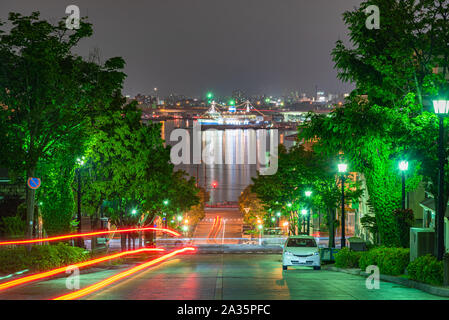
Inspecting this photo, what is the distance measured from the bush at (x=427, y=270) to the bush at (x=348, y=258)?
326 inches

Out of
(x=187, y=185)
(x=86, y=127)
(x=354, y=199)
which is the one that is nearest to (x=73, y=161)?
(x=86, y=127)

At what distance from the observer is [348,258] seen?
2886cm

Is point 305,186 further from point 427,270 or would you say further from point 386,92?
point 427,270

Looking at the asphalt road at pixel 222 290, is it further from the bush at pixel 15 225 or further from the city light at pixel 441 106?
the bush at pixel 15 225

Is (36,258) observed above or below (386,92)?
below

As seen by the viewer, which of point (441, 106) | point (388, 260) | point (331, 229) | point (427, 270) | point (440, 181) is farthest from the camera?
point (331, 229)

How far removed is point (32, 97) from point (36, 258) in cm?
690

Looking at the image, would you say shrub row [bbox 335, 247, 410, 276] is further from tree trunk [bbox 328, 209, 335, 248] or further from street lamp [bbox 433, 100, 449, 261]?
tree trunk [bbox 328, 209, 335, 248]

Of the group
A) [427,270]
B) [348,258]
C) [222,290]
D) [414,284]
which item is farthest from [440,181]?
[348,258]

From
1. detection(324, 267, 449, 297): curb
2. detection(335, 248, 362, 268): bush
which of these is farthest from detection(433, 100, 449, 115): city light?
detection(335, 248, 362, 268): bush

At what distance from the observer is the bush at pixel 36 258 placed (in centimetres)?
2236

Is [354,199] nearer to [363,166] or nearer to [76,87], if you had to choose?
[363,166]

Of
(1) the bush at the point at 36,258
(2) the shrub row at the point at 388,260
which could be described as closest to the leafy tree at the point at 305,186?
(2) the shrub row at the point at 388,260
